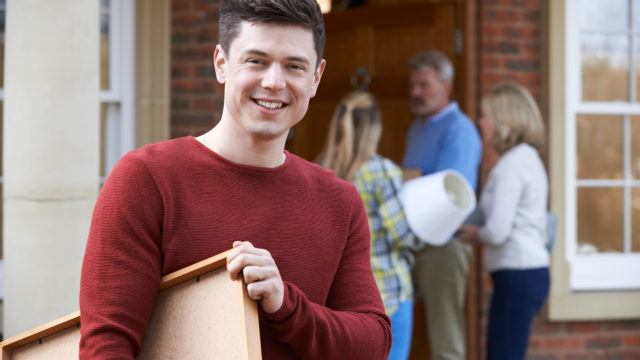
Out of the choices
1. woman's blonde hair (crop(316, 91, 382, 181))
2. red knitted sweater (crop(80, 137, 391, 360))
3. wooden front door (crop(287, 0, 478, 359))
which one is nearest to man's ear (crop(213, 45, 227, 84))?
red knitted sweater (crop(80, 137, 391, 360))

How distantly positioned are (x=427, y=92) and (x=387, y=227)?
1422 mm

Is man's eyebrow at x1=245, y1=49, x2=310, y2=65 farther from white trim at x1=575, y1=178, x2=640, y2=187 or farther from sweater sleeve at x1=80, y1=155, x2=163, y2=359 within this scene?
white trim at x1=575, y1=178, x2=640, y2=187

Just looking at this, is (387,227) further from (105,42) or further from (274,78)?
(274,78)

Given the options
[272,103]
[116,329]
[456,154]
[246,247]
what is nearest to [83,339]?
[116,329]

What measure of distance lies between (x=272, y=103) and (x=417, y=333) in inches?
179

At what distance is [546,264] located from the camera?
5.25 metres

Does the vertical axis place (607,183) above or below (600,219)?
above

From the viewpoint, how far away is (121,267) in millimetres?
1698

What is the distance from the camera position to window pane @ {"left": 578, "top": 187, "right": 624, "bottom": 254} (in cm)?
664

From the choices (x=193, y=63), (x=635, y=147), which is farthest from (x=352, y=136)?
A: (x=635, y=147)

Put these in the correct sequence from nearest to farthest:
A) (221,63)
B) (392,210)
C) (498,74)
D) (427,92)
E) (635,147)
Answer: (221,63), (392,210), (427,92), (498,74), (635,147)

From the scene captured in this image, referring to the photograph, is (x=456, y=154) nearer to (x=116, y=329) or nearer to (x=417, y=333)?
(x=417, y=333)

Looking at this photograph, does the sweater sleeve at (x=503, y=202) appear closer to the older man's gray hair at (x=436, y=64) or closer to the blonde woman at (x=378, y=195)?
the blonde woman at (x=378, y=195)

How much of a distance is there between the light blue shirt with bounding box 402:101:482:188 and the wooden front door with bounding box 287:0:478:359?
67 cm
